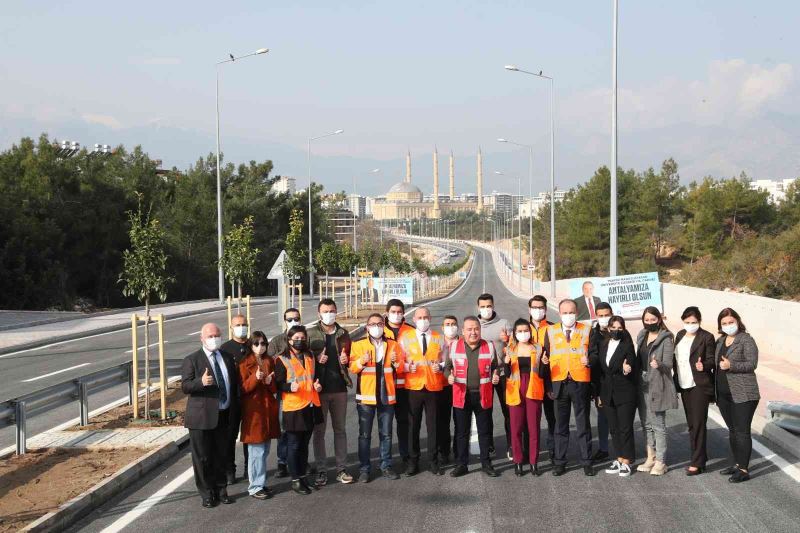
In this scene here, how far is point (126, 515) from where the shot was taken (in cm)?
823

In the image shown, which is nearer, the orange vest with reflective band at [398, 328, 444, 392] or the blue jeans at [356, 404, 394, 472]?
the blue jeans at [356, 404, 394, 472]

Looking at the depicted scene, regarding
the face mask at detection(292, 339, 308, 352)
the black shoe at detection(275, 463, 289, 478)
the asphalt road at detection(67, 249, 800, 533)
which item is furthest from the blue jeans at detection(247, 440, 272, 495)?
the face mask at detection(292, 339, 308, 352)

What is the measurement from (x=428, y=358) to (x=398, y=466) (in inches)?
49.2

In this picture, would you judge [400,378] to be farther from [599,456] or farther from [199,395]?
[599,456]

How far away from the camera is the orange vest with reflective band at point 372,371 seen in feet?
31.0

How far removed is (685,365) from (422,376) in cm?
268

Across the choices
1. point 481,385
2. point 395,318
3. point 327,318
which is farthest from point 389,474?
point 327,318

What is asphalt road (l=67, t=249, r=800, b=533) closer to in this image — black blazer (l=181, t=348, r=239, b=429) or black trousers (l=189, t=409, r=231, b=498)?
black trousers (l=189, t=409, r=231, b=498)

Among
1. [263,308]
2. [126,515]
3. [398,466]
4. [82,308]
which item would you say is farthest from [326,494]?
[82,308]

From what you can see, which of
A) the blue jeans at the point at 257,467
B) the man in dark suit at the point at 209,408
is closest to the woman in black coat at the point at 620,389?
the blue jeans at the point at 257,467

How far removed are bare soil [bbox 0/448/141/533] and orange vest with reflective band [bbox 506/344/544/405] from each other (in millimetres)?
4094

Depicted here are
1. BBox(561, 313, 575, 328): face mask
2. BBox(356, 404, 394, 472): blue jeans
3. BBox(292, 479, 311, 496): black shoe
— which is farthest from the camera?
BBox(561, 313, 575, 328): face mask

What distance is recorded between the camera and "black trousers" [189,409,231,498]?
8570 mm

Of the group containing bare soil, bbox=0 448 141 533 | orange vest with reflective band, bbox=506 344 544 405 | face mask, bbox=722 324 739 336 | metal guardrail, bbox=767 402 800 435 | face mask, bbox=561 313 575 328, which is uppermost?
face mask, bbox=561 313 575 328
